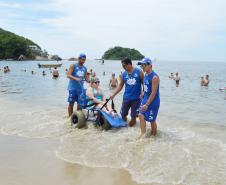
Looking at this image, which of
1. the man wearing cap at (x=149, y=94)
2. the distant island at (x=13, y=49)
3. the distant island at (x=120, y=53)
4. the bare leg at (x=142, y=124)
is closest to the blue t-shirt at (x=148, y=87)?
the man wearing cap at (x=149, y=94)

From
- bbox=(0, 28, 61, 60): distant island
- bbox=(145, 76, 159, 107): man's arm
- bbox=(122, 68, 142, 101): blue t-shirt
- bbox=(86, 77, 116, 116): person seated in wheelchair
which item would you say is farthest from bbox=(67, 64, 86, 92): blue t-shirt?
bbox=(0, 28, 61, 60): distant island

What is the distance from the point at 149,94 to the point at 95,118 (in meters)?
1.94

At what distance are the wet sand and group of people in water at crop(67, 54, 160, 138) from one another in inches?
72.2

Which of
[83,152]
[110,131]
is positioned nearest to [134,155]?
[83,152]

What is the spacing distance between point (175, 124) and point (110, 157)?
3959mm

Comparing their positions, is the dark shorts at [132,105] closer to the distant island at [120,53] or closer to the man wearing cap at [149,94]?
the man wearing cap at [149,94]

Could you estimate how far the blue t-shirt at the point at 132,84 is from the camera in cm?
792

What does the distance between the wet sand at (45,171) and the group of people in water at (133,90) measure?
6.02ft

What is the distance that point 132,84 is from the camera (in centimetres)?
798

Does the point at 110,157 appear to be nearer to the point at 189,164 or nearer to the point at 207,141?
the point at 189,164

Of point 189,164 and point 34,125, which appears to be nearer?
point 189,164

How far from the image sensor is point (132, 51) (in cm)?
18988

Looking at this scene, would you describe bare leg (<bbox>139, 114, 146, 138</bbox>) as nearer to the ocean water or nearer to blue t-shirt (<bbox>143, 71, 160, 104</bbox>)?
the ocean water

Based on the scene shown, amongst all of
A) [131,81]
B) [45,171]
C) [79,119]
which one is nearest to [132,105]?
[131,81]
